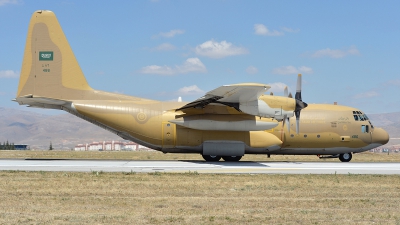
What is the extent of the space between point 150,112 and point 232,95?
5622mm

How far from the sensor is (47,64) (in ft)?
99.9

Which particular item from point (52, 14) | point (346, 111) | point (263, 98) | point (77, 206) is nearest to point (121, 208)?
point (77, 206)

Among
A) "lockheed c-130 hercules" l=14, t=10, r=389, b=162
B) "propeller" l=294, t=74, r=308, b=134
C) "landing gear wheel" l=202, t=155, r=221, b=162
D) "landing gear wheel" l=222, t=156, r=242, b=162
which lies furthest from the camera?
"landing gear wheel" l=222, t=156, r=242, b=162

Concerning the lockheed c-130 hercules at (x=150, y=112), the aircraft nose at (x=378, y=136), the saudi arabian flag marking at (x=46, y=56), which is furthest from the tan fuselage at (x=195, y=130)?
the saudi arabian flag marking at (x=46, y=56)

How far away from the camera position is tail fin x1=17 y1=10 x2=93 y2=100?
30.2 meters

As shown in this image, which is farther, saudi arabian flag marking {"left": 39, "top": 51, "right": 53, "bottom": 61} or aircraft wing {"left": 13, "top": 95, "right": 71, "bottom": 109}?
saudi arabian flag marking {"left": 39, "top": 51, "right": 53, "bottom": 61}

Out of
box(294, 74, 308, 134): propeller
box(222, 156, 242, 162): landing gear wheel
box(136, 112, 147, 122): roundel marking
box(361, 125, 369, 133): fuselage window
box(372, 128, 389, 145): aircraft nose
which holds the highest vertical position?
box(294, 74, 308, 134): propeller

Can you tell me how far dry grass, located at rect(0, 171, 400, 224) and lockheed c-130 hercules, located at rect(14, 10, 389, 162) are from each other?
23.6ft

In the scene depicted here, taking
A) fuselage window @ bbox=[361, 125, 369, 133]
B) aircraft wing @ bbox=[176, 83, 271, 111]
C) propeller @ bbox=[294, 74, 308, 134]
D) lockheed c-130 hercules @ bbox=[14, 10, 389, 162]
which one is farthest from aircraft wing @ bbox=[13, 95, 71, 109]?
fuselage window @ bbox=[361, 125, 369, 133]

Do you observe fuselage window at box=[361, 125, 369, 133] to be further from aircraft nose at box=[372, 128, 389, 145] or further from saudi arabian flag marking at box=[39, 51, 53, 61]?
saudi arabian flag marking at box=[39, 51, 53, 61]

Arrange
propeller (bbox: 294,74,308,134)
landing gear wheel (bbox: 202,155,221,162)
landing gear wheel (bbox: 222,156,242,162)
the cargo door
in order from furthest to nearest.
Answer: landing gear wheel (bbox: 222,156,242,162)
landing gear wheel (bbox: 202,155,221,162)
the cargo door
propeller (bbox: 294,74,308,134)

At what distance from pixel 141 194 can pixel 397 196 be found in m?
8.99

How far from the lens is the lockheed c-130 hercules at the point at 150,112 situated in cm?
2958

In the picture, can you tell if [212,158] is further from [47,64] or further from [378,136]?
[47,64]
